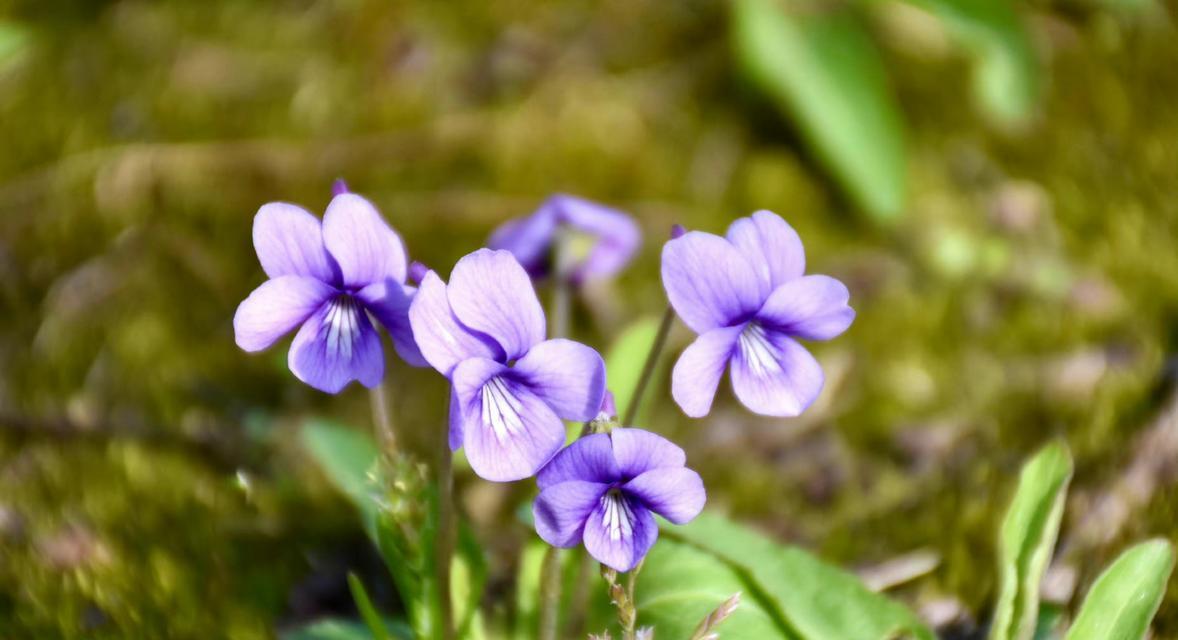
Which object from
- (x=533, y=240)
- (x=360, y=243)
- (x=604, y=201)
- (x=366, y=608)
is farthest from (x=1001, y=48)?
(x=366, y=608)

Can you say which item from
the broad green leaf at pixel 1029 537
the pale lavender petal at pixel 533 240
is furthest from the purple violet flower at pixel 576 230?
the broad green leaf at pixel 1029 537

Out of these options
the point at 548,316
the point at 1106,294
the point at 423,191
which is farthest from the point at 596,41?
the point at 1106,294

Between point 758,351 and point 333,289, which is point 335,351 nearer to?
point 333,289

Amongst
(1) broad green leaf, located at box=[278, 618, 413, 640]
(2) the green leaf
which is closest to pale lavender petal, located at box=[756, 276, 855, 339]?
(1) broad green leaf, located at box=[278, 618, 413, 640]

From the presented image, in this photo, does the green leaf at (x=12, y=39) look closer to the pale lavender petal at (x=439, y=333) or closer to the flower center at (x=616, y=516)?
the pale lavender petal at (x=439, y=333)

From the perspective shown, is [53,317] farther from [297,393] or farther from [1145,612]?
[1145,612]

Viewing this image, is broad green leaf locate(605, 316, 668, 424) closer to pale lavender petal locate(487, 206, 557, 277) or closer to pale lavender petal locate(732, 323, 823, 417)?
pale lavender petal locate(487, 206, 557, 277)
